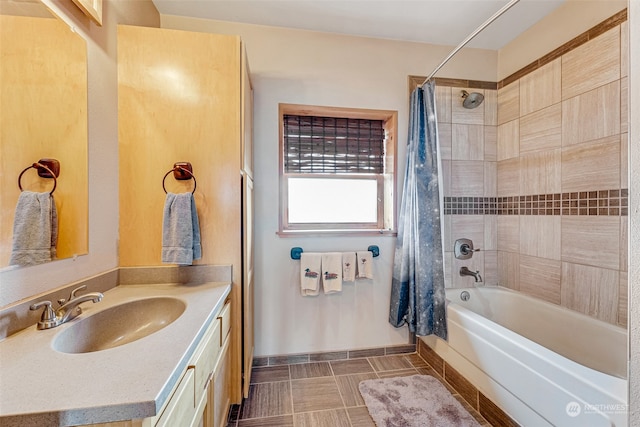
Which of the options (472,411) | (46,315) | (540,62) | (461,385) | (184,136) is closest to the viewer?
(46,315)

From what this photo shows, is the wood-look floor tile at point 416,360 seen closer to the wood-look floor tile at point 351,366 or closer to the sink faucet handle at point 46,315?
the wood-look floor tile at point 351,366

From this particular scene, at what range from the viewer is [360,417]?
4.96 feet

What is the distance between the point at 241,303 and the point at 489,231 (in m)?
2.18

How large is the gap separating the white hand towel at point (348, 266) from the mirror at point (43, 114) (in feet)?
5.12

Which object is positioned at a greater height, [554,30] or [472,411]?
[554,30]

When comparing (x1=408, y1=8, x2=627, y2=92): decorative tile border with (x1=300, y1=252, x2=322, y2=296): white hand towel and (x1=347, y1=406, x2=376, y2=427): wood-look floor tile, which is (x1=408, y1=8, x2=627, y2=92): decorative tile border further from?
(x1=347, y1=406, x2=376, y2=427): wood-look floor tile

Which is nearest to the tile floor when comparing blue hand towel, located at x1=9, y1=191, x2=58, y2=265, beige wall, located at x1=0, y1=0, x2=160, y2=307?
beige wall, located at x1=0, y1=0, x2=160, y2=307

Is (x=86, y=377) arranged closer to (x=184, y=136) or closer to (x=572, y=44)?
(x=184, y=136)

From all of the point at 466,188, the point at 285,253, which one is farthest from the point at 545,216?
the point at 285,253

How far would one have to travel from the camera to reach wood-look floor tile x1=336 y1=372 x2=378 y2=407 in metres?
1.64

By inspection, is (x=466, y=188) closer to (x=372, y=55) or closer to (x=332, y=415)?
(x=372, y=55)

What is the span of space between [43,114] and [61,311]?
2.37ft

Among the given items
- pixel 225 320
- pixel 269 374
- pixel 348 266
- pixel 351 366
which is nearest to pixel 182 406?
pixel 225 320

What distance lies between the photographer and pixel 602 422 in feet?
3.14
